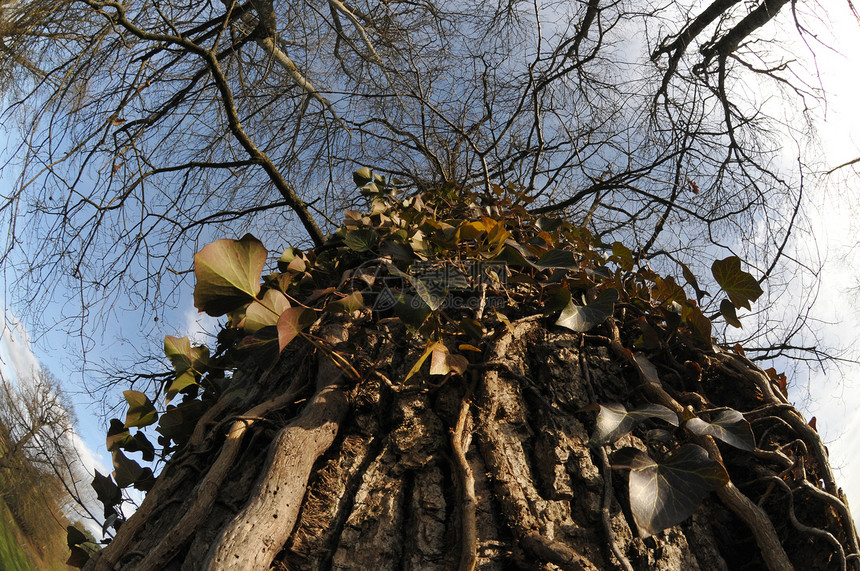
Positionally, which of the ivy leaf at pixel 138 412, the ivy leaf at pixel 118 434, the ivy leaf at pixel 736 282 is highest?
the ivy leaf at pixel 736 282

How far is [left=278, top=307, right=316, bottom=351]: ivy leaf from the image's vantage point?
834 mm

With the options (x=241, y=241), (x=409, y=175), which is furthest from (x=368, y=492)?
(x=409, y=175)

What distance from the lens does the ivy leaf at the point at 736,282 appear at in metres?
1.19

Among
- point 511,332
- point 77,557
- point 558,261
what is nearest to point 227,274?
point 511,332

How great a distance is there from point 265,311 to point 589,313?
666mm

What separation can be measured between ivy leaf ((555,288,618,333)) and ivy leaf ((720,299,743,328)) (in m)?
0.36

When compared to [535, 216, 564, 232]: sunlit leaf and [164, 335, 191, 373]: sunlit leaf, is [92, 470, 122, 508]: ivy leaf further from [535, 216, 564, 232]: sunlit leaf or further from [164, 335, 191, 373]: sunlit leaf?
[535, 216, 564, 232]: sunlit leaf

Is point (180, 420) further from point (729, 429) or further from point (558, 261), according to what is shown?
point (729, 429)

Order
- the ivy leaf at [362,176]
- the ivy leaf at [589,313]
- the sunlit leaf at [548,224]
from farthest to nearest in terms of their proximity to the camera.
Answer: the ivy leaf at [362,176] → the sunlit leaf at [548,224] → the ivy leaf at [589,313]

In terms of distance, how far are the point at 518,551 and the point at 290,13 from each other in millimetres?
2247

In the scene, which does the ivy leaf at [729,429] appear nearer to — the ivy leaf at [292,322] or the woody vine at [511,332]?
the woody vine at [511,332]

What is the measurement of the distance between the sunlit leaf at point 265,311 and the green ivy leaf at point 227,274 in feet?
0.08

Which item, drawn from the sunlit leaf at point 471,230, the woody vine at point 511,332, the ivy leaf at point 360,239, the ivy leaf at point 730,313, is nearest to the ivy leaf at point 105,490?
the woody vine at point 511,332

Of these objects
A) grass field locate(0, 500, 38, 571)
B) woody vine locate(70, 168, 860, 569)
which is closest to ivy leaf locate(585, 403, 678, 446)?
woody vine locate(70, 168, 860, 569)
